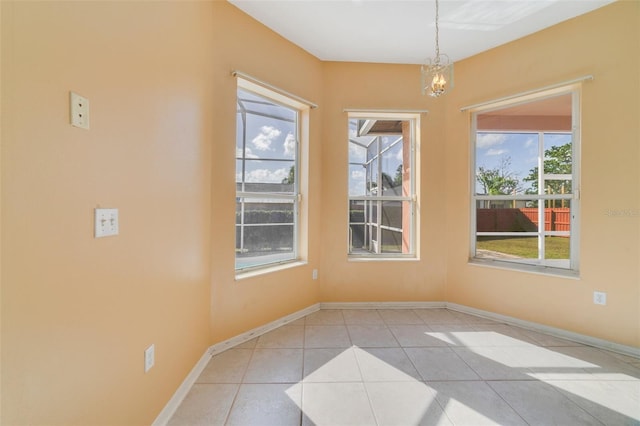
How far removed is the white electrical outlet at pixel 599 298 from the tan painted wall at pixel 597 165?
30 millimetres

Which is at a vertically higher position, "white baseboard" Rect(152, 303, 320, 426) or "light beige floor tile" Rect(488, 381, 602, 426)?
"white baseboard" Rect(152, 303, 320, 426)

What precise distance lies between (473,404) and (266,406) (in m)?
1.27

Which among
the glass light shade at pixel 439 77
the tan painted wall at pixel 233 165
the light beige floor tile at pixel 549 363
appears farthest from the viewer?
the tan painted wall at pixel 233 165

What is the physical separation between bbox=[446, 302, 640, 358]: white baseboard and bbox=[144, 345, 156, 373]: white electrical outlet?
9.90 feet

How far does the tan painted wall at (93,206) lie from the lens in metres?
0.74

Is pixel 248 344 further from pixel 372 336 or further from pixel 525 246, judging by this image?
pixel 525 246

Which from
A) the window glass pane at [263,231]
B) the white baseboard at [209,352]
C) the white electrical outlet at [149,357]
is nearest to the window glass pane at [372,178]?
the window glass pane at [263,231]

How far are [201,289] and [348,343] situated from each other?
1.34 meters

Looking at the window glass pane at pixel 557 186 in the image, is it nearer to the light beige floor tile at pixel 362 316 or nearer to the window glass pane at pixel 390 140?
the window glass pane at pixel 390 140

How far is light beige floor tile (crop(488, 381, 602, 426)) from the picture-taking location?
1.47m

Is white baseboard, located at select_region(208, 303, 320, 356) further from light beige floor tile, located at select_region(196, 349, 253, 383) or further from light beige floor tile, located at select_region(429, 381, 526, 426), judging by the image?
light beige floor tile, located at select_region(429, 381, 526, 426)

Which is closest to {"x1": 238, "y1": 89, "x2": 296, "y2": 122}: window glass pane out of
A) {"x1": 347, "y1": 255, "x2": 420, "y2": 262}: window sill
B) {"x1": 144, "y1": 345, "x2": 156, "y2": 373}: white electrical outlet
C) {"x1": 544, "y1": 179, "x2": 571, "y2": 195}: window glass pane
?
{"x1": 347, "y1": 255, "x2": 420, "y2": 262}: window sill

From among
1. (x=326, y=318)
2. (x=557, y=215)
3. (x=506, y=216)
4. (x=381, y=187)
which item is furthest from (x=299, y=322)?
(x=557, y=215)

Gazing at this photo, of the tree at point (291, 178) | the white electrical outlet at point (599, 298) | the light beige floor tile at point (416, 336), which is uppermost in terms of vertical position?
the tree at point (291, 178)
